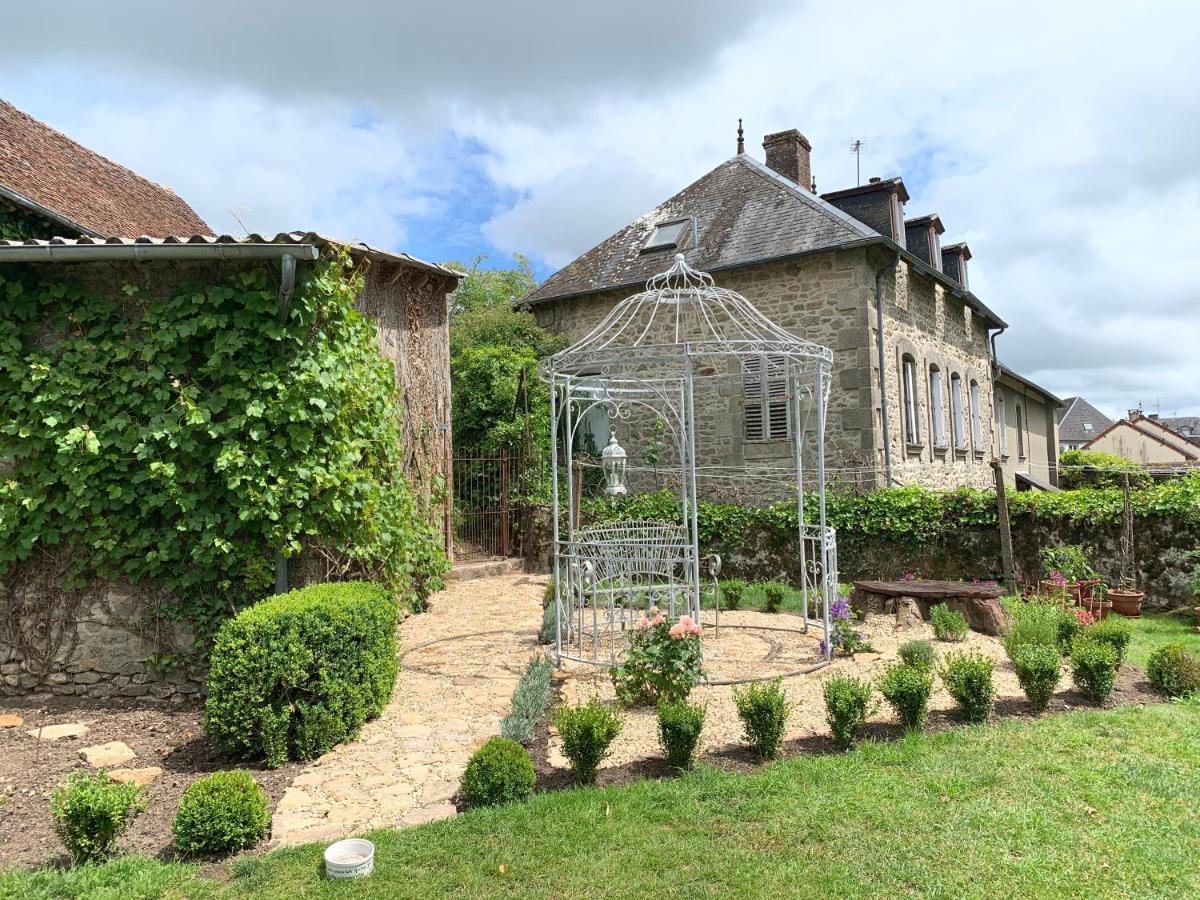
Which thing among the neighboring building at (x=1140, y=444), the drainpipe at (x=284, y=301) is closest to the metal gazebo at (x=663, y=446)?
the drainpipe at (x=284, y=301)

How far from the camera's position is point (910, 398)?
13484 millimetres

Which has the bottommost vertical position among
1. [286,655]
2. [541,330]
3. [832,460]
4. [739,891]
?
[739,891]

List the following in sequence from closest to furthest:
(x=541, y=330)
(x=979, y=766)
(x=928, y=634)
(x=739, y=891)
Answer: (x=739, y=891) → (x=979, y=766) → (x=928, y=634) → (x=541, y=330)

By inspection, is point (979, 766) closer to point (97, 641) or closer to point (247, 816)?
point (247, 816)

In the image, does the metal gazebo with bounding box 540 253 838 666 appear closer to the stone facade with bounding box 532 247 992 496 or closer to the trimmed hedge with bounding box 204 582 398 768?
the stone facade with bounding box 532 247 992 496

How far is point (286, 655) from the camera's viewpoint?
4250 mm

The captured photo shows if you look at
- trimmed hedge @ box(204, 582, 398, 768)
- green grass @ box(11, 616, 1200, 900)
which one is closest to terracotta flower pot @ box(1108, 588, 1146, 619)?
green grass @ box(11, 616, 1200, 900)

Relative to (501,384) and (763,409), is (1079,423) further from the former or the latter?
(501,384)

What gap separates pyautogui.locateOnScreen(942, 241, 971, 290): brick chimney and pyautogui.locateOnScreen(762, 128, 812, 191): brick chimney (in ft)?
13.2

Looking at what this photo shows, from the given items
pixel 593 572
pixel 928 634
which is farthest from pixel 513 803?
pixel 928 634

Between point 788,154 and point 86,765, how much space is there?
50.0 feet

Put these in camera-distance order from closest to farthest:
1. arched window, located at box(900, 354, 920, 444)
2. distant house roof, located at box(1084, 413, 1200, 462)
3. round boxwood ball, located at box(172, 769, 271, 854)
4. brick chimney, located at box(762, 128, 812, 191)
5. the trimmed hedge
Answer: round boxwood ball, located at box(172, 769, 271, 854) → the trimmed hedge → arched window, located at box(900, 354, 920, 444) → brick chimney, located at box(762, 128, 812, 191) → distant house roof, located at box(1084, 413, 1200, 462)

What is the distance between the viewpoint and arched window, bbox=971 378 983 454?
16.8 m

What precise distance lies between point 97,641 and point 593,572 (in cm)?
369
